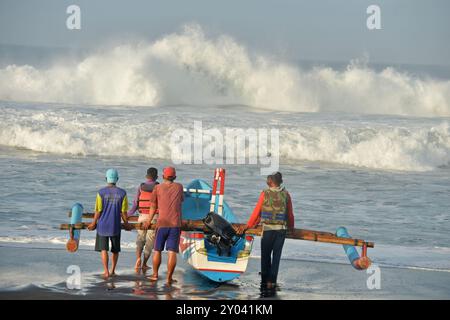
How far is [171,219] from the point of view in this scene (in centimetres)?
959

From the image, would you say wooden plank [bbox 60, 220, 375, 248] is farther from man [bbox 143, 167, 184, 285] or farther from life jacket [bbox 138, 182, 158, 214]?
life jacket [bbox 138, 182, 158, 214]

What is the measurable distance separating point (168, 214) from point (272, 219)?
Result: 1.12 m

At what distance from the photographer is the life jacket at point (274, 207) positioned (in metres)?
9.49

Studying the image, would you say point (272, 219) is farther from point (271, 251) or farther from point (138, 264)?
point (138, 264)

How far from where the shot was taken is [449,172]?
23.1 meters

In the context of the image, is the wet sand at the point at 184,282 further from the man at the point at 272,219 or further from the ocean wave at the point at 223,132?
the ocean wave at the point at 223,132

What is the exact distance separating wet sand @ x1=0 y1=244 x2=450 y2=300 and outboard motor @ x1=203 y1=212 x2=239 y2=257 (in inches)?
16.4

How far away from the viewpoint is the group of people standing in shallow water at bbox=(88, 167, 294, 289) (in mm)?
9531

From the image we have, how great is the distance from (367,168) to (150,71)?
19.6 m

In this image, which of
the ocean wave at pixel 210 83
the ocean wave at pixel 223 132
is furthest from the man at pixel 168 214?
the ocean wave at pixel 210 83

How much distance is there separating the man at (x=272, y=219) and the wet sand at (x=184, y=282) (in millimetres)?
299
